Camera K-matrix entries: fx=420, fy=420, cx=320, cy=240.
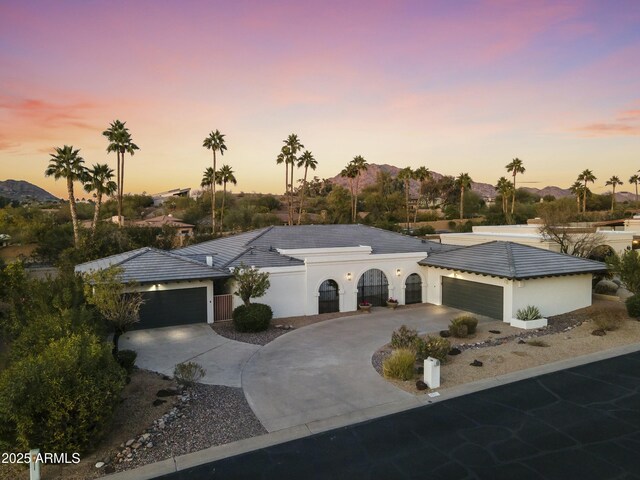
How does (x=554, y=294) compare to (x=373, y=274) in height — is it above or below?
below

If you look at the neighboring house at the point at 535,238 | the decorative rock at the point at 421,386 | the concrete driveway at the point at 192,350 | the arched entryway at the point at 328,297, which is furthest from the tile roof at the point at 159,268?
the neighboring house at the point at 535,238

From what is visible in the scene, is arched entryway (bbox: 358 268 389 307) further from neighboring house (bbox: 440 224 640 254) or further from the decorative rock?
neighboring house (bbox: 440 224 640 254)

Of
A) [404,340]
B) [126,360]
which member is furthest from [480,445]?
[126,360]

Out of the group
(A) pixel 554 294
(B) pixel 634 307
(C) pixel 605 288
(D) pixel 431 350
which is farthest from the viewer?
(C) pixel 605 288

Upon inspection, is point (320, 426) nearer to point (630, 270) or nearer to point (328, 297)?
point (328, 297)

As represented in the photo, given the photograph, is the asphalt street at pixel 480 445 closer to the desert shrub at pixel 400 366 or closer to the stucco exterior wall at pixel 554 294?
the desert shrub at pixel 400 366
